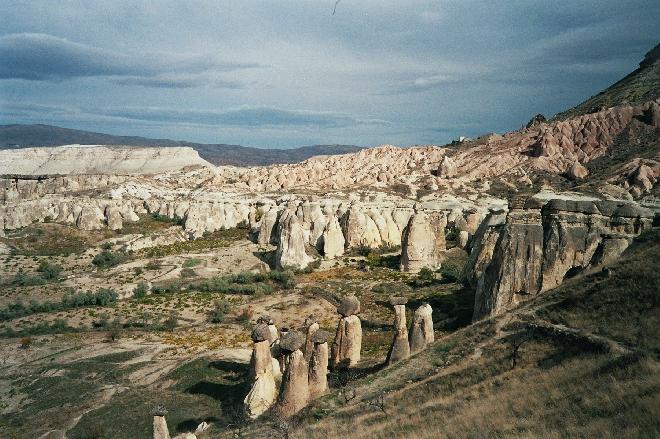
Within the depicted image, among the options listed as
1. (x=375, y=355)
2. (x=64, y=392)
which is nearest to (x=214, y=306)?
(x=64, y=392)

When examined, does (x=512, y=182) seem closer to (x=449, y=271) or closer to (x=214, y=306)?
(x=449, y=271)

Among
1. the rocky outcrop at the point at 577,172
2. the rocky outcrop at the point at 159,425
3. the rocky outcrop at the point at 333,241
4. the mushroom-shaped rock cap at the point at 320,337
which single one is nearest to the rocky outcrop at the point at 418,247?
the rocky outcrop at the point at 333,241

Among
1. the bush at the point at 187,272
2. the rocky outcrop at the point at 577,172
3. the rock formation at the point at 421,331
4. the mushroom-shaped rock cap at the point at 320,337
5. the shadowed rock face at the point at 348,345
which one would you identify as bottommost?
the bush at the point at 187,272

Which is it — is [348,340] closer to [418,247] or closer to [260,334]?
[260,334]

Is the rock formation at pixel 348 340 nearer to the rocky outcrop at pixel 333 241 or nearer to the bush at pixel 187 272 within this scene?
the bush at pixel 187 272

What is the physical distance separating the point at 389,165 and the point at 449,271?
172 feet

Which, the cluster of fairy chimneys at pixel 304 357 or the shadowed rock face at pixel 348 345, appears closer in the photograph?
the cluster of fairy chimneys at pixel 304 357

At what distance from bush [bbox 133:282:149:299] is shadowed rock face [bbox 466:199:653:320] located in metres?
22.1

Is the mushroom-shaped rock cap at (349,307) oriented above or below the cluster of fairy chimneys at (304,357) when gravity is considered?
above

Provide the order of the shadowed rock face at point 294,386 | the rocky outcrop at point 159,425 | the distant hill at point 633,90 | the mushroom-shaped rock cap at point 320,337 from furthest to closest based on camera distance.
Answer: the distant hill at point 633,90 < the mushroom-shaped rock cap at point 320,337 < the shadowed rock face at point 294,386 < the rocky outcrop at point 159,425

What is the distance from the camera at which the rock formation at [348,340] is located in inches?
663

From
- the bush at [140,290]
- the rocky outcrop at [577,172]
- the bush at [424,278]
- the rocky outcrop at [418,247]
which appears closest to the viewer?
the bush at [424,278]

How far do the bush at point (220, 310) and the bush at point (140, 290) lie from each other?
5642mm

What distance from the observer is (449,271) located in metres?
32.2
